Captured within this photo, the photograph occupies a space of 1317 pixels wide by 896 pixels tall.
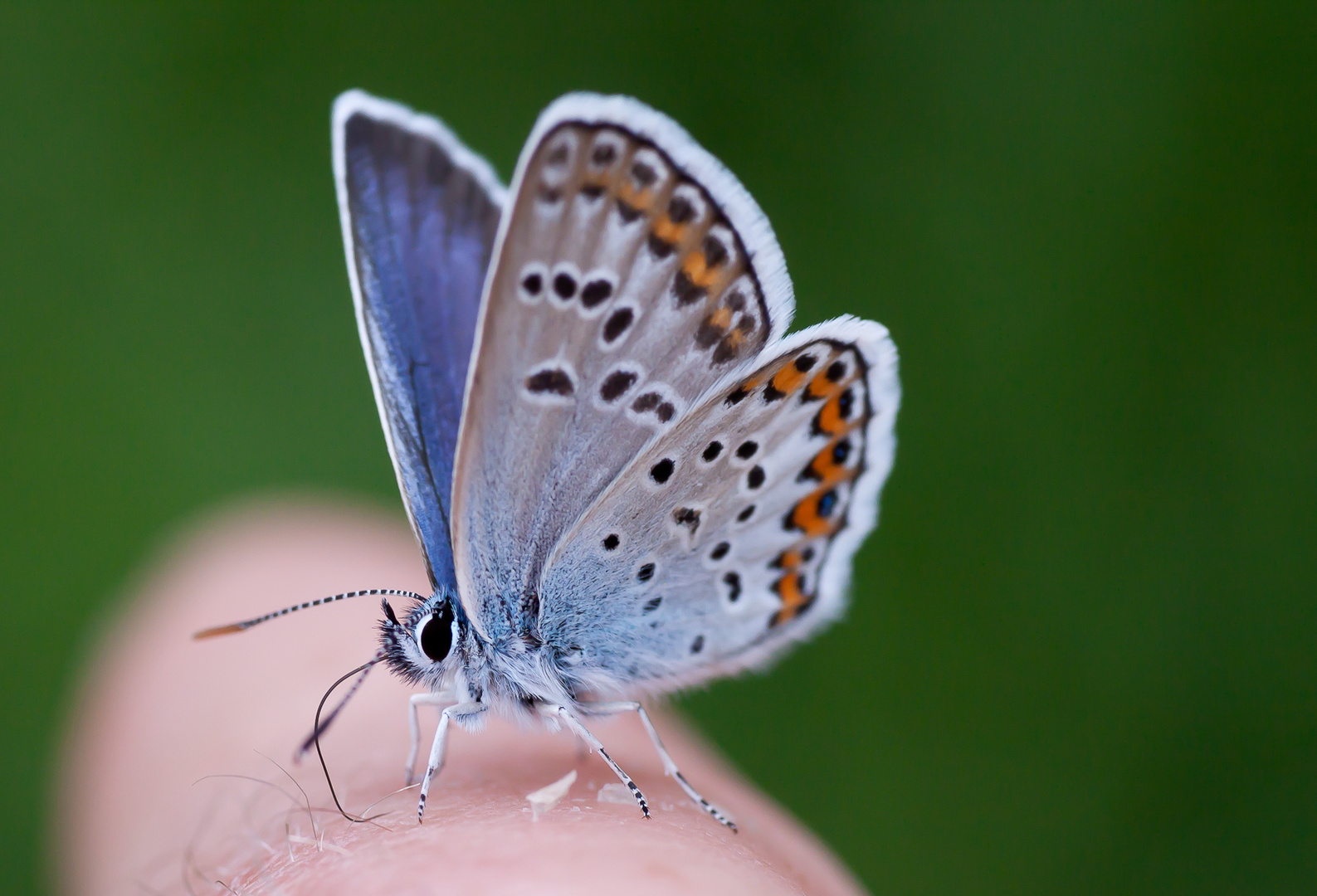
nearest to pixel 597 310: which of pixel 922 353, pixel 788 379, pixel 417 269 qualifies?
pixel 788 379

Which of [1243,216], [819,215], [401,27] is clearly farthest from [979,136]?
[401,27]

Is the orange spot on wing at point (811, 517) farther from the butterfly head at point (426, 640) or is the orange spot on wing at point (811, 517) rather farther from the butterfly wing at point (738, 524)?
the butterfly head at point (426, 640)

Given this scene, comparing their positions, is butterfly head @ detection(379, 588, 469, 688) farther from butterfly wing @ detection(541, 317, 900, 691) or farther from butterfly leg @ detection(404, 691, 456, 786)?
butterfly wing @ detection(541, 317, 900, 691)

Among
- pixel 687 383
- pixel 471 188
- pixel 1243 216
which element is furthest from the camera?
pixel 1243 216

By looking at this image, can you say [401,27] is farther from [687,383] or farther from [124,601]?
[687,383]

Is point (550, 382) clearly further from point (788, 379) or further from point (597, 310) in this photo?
point (788, 379)
